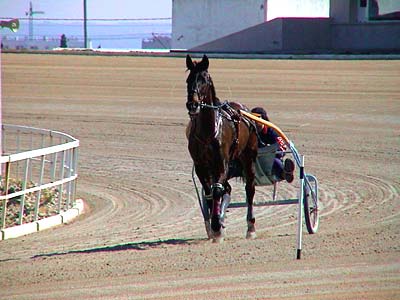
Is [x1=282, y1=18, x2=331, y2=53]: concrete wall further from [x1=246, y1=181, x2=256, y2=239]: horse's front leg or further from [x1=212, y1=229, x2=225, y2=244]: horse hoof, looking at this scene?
[x1=212, y1=229, x2=225, y2=244]: horse hoof

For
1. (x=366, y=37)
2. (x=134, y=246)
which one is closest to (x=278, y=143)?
(x=134, y=246)

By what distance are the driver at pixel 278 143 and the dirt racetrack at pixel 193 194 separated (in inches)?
24.9

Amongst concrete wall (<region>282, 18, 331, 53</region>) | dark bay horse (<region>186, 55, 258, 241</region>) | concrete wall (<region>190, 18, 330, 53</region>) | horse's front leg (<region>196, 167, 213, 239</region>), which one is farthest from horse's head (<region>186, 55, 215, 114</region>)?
concrete wall (<region>282, 18, 331, 53</region>)

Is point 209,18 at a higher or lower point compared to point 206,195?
higher

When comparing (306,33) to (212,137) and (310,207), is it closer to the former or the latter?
(310,207)

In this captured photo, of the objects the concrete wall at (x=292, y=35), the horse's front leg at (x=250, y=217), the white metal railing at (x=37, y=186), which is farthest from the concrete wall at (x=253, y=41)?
the horse's front leg at (x=250, y=217)

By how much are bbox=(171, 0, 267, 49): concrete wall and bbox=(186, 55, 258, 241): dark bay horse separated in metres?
36.6

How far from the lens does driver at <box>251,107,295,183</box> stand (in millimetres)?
10727

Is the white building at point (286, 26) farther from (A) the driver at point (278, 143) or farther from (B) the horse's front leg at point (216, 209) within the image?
(B) the horse's front leg at point (216, 209)

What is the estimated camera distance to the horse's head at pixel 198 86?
30.4 feet

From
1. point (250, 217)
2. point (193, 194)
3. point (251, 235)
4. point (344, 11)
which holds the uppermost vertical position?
point (344, 11)

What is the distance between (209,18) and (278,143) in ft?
128

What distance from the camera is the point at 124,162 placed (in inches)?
685

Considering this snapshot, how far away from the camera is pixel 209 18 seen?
49.5 m
